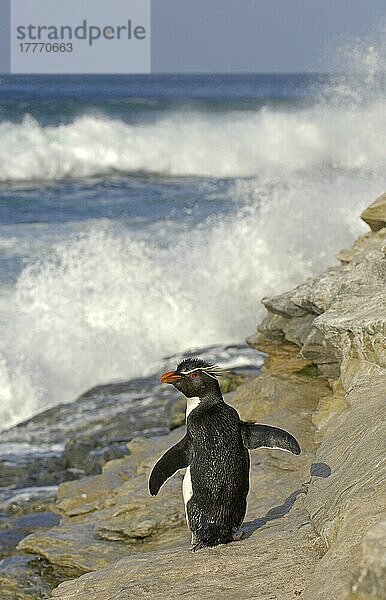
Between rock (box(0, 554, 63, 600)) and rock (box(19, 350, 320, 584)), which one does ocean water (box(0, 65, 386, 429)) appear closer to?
rock (box(19, 350, 320, 584))

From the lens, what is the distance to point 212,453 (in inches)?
186

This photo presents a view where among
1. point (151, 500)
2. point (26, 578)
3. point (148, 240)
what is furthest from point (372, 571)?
point (148, 240)

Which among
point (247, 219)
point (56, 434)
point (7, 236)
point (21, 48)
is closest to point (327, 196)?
point (247, 219)

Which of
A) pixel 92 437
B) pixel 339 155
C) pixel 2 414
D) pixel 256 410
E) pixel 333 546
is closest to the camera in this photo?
A: pixel 333 546

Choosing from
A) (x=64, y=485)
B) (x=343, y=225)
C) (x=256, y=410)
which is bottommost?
(x=64, y=485)

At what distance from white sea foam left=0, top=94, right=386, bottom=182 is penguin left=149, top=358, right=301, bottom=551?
23.1m

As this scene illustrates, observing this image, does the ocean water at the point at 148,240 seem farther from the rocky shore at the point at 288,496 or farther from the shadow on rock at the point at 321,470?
the shadow on rock at the point at 321,470

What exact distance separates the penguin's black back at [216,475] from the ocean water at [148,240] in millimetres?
6779

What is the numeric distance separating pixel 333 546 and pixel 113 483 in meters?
3.95

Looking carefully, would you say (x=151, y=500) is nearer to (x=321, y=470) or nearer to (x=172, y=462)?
(x=172, y=462)

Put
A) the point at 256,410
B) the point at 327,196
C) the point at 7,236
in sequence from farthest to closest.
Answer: the point at 7,236 → the point at 327,196 → the point at 256,410

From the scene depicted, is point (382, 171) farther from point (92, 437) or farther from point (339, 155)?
point (92, 437)

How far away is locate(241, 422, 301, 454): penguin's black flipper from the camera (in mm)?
4770

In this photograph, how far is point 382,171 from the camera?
22.5 meters
